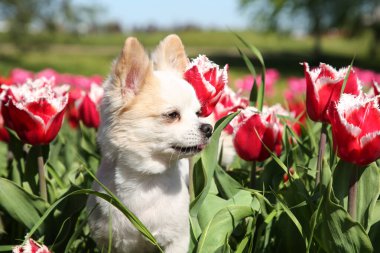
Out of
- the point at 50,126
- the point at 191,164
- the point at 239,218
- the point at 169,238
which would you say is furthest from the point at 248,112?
the point at 50,126

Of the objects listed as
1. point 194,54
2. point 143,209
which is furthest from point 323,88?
point 194,54

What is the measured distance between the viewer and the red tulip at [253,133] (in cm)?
219

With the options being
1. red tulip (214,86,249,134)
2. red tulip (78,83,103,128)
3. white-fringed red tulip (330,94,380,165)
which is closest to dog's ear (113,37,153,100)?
red tulip (214,86,249,134)

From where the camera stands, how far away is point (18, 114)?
2125 mm

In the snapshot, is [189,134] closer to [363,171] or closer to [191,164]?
[191,164]

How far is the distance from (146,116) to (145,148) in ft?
0.39

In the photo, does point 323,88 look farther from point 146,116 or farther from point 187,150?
point 146,116

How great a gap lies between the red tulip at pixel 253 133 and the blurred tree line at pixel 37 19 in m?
17.8

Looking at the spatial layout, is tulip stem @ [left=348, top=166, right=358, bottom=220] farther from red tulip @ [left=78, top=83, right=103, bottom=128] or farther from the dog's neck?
red tulip @ [left=78, top=83, right=103, bottom=128]

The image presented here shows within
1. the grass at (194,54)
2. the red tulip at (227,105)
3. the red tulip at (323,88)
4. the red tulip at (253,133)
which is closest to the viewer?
the red tulip at (323,88)

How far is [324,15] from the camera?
26438 mm

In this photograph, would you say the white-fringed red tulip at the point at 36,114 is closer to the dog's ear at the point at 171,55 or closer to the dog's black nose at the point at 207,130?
the dog's ear at the point at 171,55

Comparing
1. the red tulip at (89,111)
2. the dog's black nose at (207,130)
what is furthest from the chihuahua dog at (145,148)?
the red tulip at (89,111)

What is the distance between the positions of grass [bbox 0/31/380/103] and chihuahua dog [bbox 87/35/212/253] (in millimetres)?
1532
